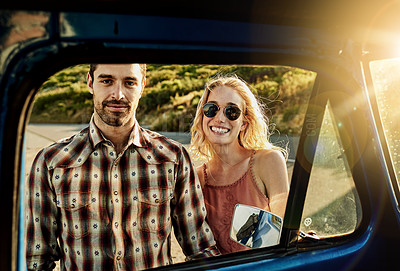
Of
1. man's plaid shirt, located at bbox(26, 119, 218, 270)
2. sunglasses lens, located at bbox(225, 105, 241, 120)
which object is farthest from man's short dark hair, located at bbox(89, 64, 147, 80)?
sunglasses lens, located at bbox(225, 105, 241, 120)

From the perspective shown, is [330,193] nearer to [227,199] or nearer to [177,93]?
[227,199]

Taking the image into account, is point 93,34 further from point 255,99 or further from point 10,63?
point 255,99

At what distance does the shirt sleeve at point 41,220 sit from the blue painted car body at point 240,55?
994 mm

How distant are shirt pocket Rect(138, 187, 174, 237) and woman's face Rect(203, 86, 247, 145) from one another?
59 centimetres

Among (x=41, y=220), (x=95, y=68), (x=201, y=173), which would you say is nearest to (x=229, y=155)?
(x=201, y=173)

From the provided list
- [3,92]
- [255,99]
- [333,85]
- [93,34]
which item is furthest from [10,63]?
[255,99]

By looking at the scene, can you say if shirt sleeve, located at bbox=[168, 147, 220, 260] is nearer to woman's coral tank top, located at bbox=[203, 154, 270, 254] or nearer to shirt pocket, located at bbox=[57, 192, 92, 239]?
woman's coral tank top, located at bbox=[203, 154, 270, 254]

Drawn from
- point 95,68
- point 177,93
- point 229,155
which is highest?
point 177,93

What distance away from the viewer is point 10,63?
2.52 feet

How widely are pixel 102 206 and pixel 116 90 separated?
22.8 inches

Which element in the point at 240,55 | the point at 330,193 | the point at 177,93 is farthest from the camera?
the point at 177,93

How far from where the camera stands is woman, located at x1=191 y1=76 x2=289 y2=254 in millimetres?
2256

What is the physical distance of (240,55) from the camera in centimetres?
93

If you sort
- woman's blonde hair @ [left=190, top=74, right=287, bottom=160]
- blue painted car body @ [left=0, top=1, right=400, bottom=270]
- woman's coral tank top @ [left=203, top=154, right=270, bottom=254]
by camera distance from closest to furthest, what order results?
blue painted car body @ [left=0, top=1, right=400, bottom=270], woman's coral tank top @ [left=203, top=154, right=270, bottom=254], woman's blonde hair @ [left=190, top=74, right=287, bottom=160]
